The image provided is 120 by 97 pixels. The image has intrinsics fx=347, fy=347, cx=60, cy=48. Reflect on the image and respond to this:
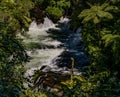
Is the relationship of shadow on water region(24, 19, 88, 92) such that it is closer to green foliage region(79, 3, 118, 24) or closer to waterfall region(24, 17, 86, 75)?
waterfall region(24, 17, 86, 75)

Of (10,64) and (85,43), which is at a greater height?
(10,64)

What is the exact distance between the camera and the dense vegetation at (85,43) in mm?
3896

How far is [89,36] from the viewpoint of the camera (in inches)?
652

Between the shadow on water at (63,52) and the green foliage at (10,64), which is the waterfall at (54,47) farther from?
the green foliage at (10,64)

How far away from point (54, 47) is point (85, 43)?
14.0 feet

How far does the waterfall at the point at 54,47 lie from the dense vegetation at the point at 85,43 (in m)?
0.94

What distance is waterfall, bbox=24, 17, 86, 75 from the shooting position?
17359 mm

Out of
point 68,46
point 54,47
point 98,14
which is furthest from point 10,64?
point 68,46

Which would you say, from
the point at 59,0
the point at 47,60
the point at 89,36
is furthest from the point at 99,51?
the point at 59,0

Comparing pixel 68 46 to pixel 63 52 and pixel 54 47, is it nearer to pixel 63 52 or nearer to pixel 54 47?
pixel 54 47

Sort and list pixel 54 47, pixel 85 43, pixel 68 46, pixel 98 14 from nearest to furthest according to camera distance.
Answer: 1. pixel 98 14
2. pixel 85 43
3. pixel 54 47
4. pixel 68 46

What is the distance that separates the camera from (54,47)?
68.4 ft

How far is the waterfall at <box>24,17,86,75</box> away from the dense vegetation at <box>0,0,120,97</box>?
3.08 ft

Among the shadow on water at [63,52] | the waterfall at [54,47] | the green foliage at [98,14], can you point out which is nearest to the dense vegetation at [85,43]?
the green foliage at [98,14]
